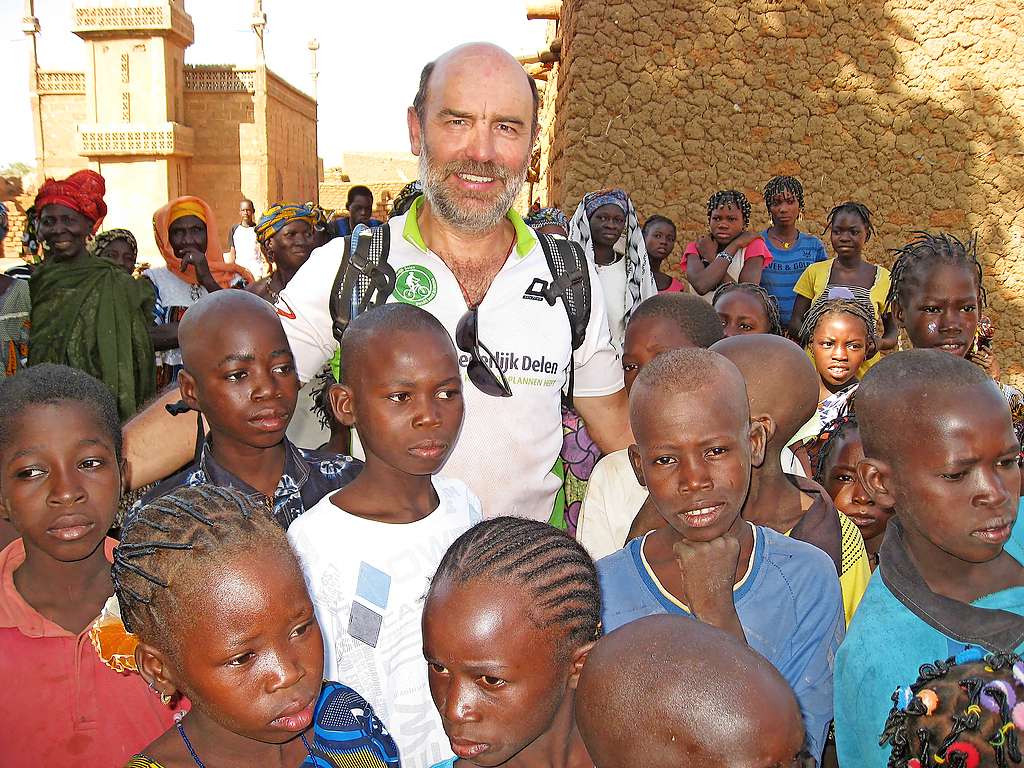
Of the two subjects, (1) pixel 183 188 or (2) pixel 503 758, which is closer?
(2) pixel 503 758

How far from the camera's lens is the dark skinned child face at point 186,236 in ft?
18.0

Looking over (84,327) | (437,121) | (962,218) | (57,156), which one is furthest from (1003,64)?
(57,156)

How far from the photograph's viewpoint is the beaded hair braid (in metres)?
3.62

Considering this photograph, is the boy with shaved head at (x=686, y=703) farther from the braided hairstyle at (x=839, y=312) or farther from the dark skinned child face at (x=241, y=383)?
the braided hairstyle at (x=839, y=312)

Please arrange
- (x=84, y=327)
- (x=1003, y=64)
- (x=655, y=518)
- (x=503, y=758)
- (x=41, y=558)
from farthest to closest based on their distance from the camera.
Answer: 1. (x=1003, y=64)
2. (x=84, y=327)
3. (x=655, y=518)
4. (x=41, y=558)
5. (x=503, y=758)

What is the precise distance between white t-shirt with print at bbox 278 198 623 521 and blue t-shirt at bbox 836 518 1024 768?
3.38 feet

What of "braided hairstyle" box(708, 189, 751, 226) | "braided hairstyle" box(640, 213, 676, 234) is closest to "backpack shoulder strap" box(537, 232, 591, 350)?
"braided hairstyle" box(640, 213, 676, 234)

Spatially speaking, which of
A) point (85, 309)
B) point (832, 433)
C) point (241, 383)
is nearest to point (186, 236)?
point (85, 309)

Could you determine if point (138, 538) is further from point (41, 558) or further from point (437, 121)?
point (437, 121)

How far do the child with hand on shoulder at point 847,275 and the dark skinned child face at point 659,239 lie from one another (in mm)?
1065

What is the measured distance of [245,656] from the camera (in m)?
1.43

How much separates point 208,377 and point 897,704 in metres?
1.64

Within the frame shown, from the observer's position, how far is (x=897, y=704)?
1496 millimetres

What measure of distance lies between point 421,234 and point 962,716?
1.81 meters
